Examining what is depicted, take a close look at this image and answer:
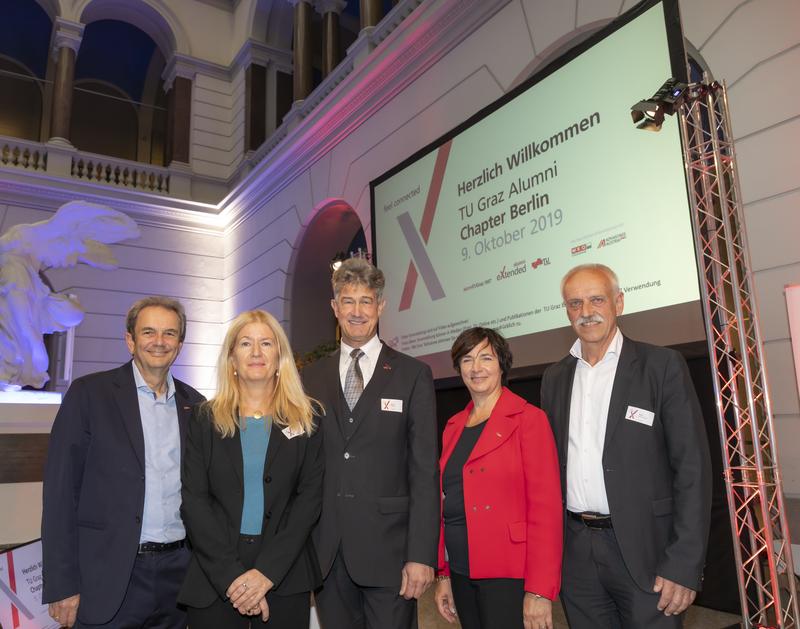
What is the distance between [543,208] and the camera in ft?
13.0

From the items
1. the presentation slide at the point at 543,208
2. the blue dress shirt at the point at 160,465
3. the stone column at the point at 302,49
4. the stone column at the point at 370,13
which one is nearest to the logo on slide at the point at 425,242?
the presentation slide at the point at 543,208

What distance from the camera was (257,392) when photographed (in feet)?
6.18

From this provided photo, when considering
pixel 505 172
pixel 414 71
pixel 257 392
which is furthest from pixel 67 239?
pixel 257 392

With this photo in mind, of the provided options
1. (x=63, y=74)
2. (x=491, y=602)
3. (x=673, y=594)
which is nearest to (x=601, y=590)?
(x=673, y=594)

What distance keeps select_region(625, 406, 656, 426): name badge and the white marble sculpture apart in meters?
5.00

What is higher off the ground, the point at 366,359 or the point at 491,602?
the point at 366,359

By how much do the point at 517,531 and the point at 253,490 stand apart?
75 cm

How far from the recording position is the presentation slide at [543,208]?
3.27 meters

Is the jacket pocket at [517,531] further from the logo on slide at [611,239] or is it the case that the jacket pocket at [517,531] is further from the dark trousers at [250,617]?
the logo on slide at [611,239]

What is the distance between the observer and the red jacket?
1743 mm

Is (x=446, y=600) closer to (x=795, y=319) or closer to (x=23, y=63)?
(x=795, y=319)

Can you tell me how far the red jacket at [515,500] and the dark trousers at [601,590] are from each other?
0.09 meters

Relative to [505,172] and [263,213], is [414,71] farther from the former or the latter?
[263,213]

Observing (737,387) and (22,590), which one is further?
(22,590)
